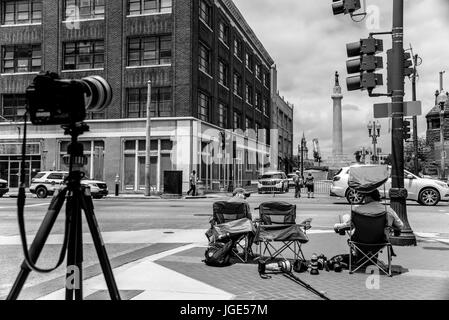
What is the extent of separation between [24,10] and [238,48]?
2084cm

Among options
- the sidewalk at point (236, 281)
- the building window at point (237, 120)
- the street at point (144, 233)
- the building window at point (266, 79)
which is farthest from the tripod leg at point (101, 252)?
the building window at point (266, 79)

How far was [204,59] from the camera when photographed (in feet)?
124

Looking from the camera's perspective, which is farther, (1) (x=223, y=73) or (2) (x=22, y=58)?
(1) (x=223, y=73)

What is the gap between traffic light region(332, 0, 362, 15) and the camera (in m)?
8.05

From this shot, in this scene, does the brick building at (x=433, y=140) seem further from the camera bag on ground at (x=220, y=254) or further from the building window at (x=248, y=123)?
the camera bag on ground at (x=220, y=254)

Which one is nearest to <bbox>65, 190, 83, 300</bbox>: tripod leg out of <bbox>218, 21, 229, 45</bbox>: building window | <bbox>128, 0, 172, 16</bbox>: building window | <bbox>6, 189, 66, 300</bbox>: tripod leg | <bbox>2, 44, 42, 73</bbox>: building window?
<bbox>6, 189, 66, 300</bbox>: tripod leg

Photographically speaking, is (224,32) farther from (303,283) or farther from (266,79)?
(303,283)

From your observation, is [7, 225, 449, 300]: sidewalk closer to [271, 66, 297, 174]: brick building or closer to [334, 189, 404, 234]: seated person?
[334, 189, 404, 234]: seated person

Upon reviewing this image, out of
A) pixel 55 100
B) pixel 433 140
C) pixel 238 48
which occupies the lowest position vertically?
pixel 55 100

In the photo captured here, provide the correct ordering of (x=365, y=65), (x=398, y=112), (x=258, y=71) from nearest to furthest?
(x=365, y=65)
(x=398, y=112)
(x=258, y=71)

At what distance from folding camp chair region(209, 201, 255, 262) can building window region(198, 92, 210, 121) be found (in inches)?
1103

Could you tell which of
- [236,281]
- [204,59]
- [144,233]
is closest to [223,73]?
Answer: [204,59]

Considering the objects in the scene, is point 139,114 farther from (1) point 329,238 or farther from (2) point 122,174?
(1) point 329,238

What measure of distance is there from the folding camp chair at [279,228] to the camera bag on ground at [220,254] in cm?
48
